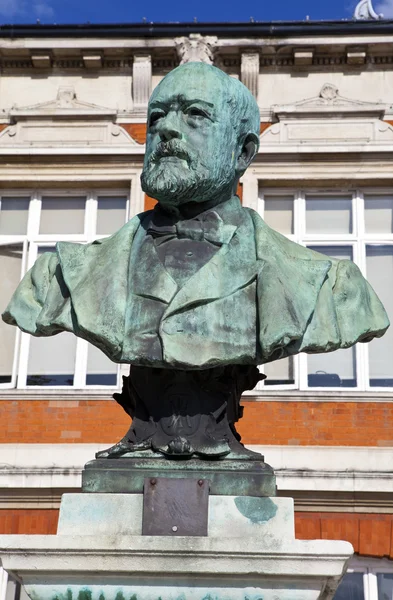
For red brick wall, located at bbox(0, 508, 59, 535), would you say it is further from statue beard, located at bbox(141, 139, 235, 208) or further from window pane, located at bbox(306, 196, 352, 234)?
statue beard, located at bbox(141, 139, 235, 208)

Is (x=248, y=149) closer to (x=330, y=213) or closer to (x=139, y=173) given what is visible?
(x=139, y=173)

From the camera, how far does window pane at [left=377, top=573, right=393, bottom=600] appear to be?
34.9ft

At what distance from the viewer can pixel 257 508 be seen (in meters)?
3.89

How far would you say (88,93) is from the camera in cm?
1228

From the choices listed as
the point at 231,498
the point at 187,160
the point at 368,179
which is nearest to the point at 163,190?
the point at 187,160

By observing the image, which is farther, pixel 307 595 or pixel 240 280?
pixel 240 280

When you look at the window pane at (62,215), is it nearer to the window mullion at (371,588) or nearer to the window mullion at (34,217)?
the window mullion at (34,217)

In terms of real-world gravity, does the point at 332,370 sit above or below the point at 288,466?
above

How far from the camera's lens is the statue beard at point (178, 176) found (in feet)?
14.1

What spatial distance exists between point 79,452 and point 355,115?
179 inches

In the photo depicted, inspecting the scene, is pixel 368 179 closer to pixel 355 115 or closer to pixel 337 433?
pixel 355 115

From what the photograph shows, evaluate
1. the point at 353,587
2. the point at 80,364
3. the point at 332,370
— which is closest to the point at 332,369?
the point at 332,370

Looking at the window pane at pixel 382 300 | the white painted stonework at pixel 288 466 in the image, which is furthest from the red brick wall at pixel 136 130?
the white painted stonework at pixel 288 466

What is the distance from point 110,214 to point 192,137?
7903mm
